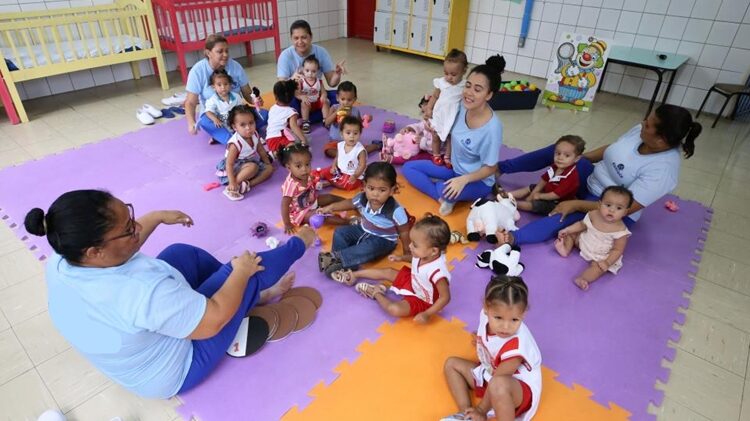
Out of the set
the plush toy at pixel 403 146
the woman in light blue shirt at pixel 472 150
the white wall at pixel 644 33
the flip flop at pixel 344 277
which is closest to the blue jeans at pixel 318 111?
the plush toy at pixel 403 146

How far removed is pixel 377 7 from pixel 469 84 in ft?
15.3

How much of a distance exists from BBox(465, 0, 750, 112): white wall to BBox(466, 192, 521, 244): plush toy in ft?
11.8

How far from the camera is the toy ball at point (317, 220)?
111 inches

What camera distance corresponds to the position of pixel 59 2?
15.4ft

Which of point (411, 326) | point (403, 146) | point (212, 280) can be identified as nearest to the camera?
point (212, 280)

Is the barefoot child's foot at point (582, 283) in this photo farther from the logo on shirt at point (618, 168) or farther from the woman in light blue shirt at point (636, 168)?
the logo on shirt at point (618, 168)

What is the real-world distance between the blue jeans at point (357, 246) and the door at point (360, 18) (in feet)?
19.6

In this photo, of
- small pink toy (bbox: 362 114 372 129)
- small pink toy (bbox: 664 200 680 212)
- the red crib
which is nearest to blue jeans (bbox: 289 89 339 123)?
small pink toy (bbox: 362 114 372 129)

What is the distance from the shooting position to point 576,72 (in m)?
4.86

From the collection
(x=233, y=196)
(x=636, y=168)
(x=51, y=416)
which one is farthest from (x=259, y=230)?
(x=636, y=168)

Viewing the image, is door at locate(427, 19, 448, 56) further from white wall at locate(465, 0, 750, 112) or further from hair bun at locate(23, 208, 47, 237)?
hair bun at locate(23, 208, 47, 237)

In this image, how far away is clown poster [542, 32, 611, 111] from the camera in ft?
15.5

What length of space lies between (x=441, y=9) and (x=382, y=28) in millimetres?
1068

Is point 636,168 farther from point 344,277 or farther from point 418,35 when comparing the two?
point 418,35
